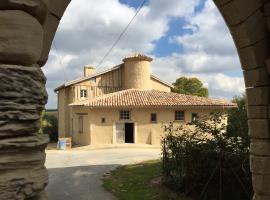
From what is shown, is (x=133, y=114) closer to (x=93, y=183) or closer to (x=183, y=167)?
(x=93, y=183)

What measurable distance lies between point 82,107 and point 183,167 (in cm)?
1766

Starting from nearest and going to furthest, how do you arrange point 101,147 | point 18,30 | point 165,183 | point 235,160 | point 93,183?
point 18,30
point 235,160
point 165,183
point 93,183
point 101,147

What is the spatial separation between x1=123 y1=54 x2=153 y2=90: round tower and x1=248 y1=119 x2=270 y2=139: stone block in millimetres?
23239

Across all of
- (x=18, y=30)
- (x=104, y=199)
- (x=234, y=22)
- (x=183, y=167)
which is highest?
(x=234, y=22)

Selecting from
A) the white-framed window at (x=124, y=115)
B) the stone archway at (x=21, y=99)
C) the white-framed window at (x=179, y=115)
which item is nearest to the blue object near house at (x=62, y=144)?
the white-framed window at (x=124, y=115)

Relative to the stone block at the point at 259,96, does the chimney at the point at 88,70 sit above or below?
above

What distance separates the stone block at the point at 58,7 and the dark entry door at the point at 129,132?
23027 millimetres

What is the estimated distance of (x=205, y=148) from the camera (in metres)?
8.91

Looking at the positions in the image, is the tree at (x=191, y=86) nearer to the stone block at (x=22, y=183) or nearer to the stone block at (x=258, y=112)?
the stone block at (x=258, y=112)

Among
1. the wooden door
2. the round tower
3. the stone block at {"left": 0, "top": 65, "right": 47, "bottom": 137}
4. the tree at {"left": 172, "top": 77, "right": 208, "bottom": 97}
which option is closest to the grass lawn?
the stone block at {"left": 0, "top": 65, "right": 47, "bottom": 137}

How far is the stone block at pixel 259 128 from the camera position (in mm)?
4898

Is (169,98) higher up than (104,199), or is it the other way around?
(169,98)

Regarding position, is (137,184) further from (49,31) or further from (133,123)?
(133,123)

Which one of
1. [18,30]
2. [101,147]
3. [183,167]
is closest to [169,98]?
[101,147]
